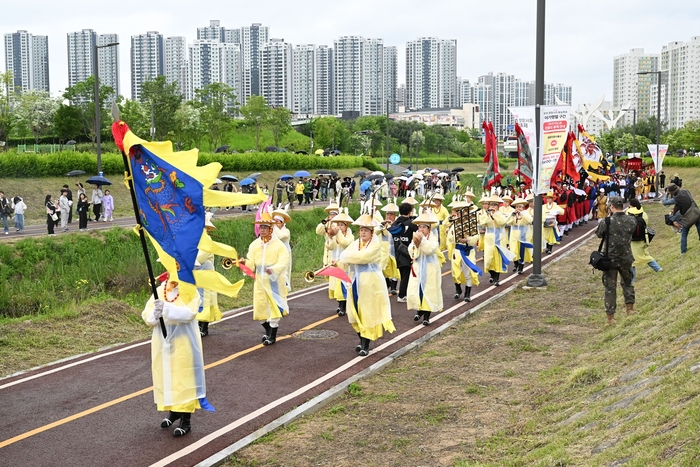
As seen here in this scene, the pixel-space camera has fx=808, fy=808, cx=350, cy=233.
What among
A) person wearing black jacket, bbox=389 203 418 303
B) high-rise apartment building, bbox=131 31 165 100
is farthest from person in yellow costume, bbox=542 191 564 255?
high-rise apartment building, bbox=131 31 165 100

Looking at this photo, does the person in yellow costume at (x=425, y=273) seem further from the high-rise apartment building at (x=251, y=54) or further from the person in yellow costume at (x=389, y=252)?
the high-rise apartment building at (x=251, y=54)

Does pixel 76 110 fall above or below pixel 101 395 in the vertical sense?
above

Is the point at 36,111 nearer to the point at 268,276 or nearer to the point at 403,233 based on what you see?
the point at 403,233

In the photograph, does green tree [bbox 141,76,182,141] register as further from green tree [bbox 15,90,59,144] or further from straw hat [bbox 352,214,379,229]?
straw hat [bbox 352,214,379,229]

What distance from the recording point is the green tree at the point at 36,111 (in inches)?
2557

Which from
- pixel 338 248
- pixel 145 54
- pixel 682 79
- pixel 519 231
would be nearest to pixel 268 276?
pixel 338 248

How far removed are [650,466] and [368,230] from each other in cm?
667

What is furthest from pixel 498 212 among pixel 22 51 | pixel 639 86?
pixel 22 51

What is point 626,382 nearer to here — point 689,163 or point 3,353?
point 3,353

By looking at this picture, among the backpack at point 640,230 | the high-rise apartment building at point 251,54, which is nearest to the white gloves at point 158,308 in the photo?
the backpack at point 640,230

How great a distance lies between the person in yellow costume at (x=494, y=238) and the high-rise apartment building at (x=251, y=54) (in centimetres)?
16209

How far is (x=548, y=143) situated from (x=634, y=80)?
557ft

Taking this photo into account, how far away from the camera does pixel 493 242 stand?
1766 centimetres

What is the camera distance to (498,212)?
702 inches
